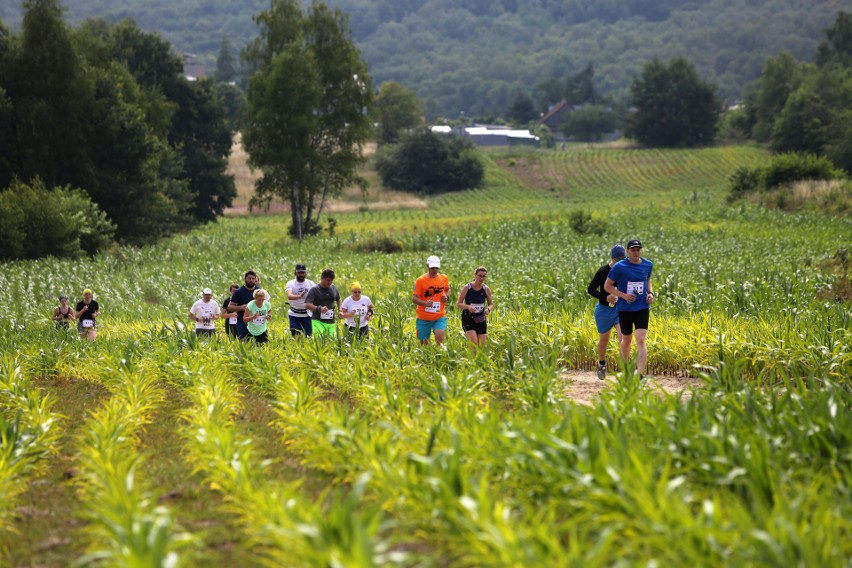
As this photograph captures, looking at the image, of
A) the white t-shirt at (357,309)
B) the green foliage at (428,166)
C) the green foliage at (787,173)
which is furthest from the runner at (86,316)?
the green foliage at (428,166)

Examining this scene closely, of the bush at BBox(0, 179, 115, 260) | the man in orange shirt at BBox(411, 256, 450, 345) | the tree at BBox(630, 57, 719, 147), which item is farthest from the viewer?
the tree at BBox(630, 57, 719, 147)

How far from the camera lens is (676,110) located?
117 meters

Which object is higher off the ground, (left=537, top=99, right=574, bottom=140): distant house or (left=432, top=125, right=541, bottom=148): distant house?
(left=537, top=99, right=574, bottom=140): distant house

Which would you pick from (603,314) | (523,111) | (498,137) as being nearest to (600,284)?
(603,314)

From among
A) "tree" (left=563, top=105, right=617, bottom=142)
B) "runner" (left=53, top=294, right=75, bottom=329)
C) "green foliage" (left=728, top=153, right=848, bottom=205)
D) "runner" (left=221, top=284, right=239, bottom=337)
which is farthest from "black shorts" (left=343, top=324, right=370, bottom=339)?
"tree" (left=563, top=105, right=617, bottom=142)

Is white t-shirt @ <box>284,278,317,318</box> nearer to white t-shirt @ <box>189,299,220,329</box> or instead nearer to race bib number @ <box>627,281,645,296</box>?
white t-shirt @ <box>189,299,220,329</box>

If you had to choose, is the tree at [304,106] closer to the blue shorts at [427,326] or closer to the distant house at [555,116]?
the blue shorts at [427,326]

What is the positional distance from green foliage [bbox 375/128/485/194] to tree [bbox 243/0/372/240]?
124 ft

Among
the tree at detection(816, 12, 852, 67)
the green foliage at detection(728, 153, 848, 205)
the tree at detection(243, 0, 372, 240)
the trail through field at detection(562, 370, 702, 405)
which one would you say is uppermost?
the tree at detection(816, 12, 852, 67)

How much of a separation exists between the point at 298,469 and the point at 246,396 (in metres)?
3.42

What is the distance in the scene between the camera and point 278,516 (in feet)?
21.2

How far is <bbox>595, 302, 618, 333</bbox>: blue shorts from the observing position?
13.5 metres

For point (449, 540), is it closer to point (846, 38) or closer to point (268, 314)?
point (268, 314)

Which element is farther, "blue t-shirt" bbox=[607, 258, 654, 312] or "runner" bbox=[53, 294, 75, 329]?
"runner" bbox=[53, 294, 75, 329]
